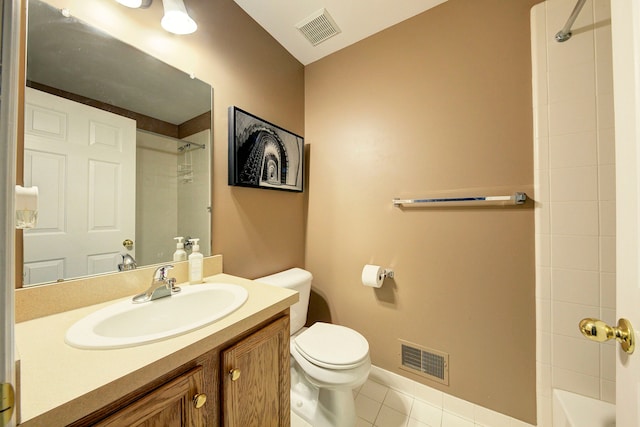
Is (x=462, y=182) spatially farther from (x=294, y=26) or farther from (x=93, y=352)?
(x=93, y=352)

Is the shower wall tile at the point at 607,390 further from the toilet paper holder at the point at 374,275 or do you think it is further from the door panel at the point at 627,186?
the toilet paper holder at the point at 374,275

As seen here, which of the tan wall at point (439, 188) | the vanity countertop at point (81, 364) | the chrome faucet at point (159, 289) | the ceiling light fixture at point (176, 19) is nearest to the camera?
the vanity countertop at point (81, 364)

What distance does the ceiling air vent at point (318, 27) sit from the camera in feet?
4.73

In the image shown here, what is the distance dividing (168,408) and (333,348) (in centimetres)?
81

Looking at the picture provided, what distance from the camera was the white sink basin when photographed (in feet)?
1.88

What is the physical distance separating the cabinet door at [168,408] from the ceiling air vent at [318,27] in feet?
6.06

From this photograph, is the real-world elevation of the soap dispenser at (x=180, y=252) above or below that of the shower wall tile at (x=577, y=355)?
above

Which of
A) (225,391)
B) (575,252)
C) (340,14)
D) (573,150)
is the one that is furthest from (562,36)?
(225,391)

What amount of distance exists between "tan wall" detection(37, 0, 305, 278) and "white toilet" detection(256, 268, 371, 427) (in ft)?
1.06

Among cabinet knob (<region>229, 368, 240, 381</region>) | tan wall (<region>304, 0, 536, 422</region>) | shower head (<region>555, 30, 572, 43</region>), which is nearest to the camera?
cabinet knob (<region>229, 368, 240, 381</region>)

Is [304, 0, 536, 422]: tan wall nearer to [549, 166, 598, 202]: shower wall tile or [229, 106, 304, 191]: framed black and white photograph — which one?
[549, 166, 598, 202]: shower wall tile

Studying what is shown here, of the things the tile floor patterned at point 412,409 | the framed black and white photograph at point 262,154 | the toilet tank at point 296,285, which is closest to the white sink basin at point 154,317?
the toilet tank at point 296,285

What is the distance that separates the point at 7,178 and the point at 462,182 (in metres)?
1.57

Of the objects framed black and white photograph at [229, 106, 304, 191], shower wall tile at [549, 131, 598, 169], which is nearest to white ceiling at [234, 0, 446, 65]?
framed black and white photograph at [229, 106, 304, 191]
